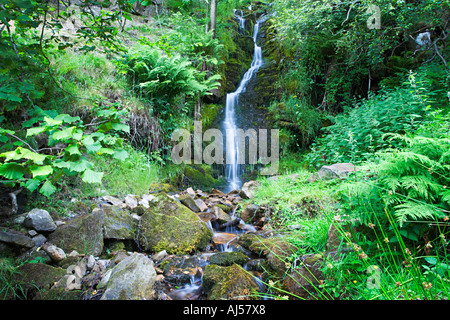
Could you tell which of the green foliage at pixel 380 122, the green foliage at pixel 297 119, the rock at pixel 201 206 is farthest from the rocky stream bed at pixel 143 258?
the green foliage at pixel 297 119

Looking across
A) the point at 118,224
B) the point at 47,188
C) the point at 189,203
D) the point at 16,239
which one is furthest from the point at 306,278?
the point at 189,203

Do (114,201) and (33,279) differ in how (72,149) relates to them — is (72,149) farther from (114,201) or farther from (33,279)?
(114,201)

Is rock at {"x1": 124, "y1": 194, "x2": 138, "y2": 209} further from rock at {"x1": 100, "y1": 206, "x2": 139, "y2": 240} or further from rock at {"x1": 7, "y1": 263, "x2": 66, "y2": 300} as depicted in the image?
rock at {"x1": 7, "y1": 263, "x2": 66, "y2": 300}

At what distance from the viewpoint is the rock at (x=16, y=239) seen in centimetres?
204

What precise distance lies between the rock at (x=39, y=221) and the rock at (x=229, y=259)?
5.75 feet

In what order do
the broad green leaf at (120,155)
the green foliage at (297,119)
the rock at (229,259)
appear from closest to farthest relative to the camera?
the broad green leaf at (120,155) → the rock at (229,259) → the green foliage at (297,119)

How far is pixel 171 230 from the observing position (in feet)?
9.60

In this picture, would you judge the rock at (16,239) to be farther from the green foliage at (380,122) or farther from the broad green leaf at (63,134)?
the green foliage at (380,122)

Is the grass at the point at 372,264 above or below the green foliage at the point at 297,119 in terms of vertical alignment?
below

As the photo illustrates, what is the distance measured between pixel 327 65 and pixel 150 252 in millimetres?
7428

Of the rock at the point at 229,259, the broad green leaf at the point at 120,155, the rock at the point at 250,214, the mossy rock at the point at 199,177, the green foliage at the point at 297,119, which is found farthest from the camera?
the green foliage at the point at 297,119

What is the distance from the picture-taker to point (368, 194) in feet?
5.11
